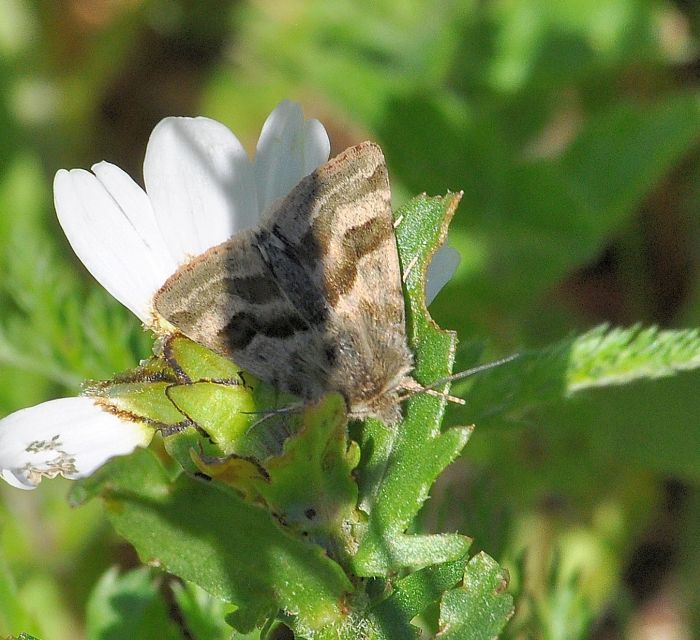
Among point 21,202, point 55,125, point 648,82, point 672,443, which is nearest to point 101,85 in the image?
point 55,125

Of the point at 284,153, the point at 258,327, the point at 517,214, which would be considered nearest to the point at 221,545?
→ the point at 258,327

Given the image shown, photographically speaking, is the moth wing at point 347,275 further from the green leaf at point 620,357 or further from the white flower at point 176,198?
the green leaf at point 620,357

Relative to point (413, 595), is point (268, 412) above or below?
above

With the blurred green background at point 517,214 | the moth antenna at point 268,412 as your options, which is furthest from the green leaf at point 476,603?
the blurred green background at point 517,214

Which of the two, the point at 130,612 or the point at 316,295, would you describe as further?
the point at 130,612

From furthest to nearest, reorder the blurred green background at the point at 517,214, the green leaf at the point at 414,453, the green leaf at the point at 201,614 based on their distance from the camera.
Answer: the blurred green background at the point at 517,214, the green leaf at the point at 201,614, the green leaf at the point at 414,453

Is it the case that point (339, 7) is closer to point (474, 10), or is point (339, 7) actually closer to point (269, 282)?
point (474, 10)

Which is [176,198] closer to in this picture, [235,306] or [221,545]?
[235,306]
